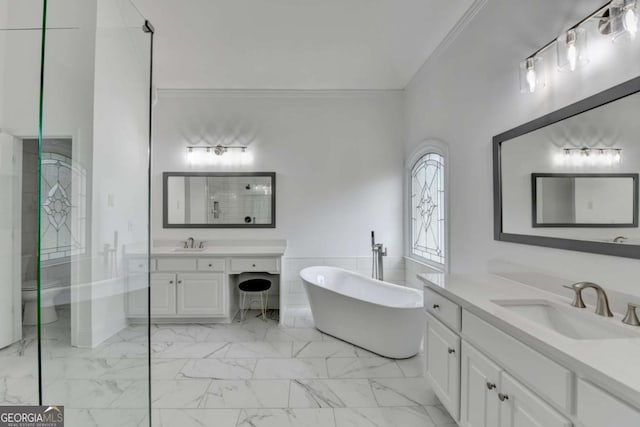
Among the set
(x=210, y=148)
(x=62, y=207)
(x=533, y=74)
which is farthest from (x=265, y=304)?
(x=533, y=74)

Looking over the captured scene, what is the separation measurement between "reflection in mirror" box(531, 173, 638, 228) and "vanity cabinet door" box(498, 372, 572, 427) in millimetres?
827

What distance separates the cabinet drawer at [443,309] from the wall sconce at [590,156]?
94 cm

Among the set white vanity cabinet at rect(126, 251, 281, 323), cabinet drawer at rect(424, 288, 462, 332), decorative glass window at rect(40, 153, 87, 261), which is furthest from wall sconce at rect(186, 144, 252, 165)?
cabinet drawer at rect(424, 288, 462, 332)

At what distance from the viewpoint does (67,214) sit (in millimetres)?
1505

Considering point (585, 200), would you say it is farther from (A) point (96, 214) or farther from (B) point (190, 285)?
(B) point (190, 285)

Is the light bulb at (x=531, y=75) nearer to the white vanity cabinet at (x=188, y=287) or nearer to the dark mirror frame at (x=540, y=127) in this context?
the dark mirror frame at (x=540, y=127)

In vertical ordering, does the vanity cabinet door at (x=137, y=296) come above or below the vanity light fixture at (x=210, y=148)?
below

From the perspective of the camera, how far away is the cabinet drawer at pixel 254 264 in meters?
3.41

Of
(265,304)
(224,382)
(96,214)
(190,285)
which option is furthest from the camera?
(265,304)

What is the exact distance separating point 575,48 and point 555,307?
1259 mm

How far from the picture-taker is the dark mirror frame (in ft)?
4.03

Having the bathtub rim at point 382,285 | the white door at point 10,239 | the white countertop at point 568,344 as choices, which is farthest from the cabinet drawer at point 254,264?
the white countertop at point 568,344

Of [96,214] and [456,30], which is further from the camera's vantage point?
[456,30]

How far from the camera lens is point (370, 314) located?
103 inches
